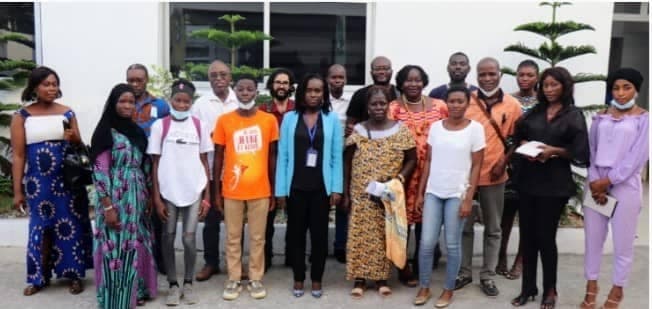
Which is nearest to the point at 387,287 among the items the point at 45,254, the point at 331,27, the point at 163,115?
the point at 163,115

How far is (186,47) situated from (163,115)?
3156 millimetres

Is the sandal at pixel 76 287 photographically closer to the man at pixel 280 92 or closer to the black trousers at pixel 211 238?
the black trousers at pixel 211 238

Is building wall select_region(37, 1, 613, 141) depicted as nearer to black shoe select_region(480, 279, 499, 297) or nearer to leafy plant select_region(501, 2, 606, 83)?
leafy plant select_region(501, 2, 606, 83)

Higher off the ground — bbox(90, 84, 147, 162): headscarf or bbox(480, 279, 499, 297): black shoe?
bbox(90, 84, 147, 162): headscarf

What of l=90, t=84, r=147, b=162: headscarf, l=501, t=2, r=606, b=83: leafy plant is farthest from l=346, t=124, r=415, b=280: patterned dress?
l=501, t=2, r=606, b=83: leafy plant

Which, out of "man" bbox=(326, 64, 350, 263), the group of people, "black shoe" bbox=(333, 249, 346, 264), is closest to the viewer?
the group of people

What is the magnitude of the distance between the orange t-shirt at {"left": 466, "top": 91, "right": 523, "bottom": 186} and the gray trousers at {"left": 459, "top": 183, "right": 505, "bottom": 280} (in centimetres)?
11

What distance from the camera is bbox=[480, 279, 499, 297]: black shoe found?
4.72 meters

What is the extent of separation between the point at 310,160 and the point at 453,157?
3.43 feet

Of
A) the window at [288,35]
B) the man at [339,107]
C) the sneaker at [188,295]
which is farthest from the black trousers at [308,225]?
the window at [288,35]

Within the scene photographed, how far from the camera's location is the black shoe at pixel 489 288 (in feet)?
15.5

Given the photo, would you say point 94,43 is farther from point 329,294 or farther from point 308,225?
point 329,294

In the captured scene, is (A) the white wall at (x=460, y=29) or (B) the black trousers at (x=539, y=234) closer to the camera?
(B) the black trousers at (x=539, y=234)

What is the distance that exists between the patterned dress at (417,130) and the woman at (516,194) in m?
0.81
